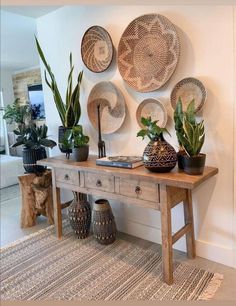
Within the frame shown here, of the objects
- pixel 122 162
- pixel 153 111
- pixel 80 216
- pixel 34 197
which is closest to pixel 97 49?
pixel 153 111

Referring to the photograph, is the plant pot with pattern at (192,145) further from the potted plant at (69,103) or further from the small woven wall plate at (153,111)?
the potted plant at (69,103)

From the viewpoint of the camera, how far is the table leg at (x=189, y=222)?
2.05 metres

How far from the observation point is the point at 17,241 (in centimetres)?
257

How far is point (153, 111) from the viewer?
222 cm

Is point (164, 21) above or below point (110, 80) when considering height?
above

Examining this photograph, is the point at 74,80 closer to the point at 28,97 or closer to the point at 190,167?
the point at 190,167

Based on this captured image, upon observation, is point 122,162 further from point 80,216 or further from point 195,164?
point 80,216

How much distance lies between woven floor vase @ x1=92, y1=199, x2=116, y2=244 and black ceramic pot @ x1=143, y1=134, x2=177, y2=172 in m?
0.71

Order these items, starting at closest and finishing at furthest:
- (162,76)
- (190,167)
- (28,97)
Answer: (190,167)
(162,76)
(28,97)

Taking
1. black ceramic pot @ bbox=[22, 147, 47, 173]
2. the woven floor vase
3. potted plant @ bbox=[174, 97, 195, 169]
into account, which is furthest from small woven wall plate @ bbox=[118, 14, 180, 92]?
black ceramic pot @ bbox=[22, 147, 47, 173]

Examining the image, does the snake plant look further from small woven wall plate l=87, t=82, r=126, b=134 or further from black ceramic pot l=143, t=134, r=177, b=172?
black ceramic pot l=143, t=134, r=177, b=172

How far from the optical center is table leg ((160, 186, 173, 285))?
1.78 meters

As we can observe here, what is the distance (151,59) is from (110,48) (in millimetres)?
437

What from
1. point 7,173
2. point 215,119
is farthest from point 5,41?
point 215,119
